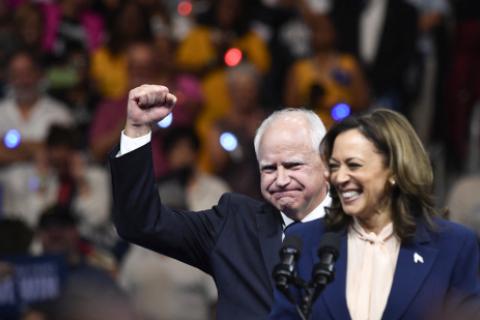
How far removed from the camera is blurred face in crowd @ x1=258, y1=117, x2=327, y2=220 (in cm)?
579

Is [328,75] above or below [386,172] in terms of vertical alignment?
below

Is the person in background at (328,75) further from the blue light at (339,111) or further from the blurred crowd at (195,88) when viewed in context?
the blue light at (339,111)

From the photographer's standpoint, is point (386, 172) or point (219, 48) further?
point (219, 48)

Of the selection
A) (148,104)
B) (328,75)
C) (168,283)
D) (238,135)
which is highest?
(148,104)

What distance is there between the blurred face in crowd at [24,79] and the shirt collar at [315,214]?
17.0 feet

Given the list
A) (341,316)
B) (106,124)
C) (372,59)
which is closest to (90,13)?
(106,124)

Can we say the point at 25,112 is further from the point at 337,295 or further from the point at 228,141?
the point at 337,295

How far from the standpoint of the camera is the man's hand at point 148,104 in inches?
206

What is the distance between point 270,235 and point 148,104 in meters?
0.85

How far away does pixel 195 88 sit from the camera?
10836 millimetres

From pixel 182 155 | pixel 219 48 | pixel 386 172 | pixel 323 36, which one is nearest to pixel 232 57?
pixel 219 48

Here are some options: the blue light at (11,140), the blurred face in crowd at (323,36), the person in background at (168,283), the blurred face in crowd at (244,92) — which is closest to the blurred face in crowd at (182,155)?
the person in background at (168,283)

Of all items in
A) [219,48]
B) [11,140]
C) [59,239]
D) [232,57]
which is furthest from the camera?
[219,48]

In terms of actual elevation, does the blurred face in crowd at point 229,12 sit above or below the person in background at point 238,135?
above
